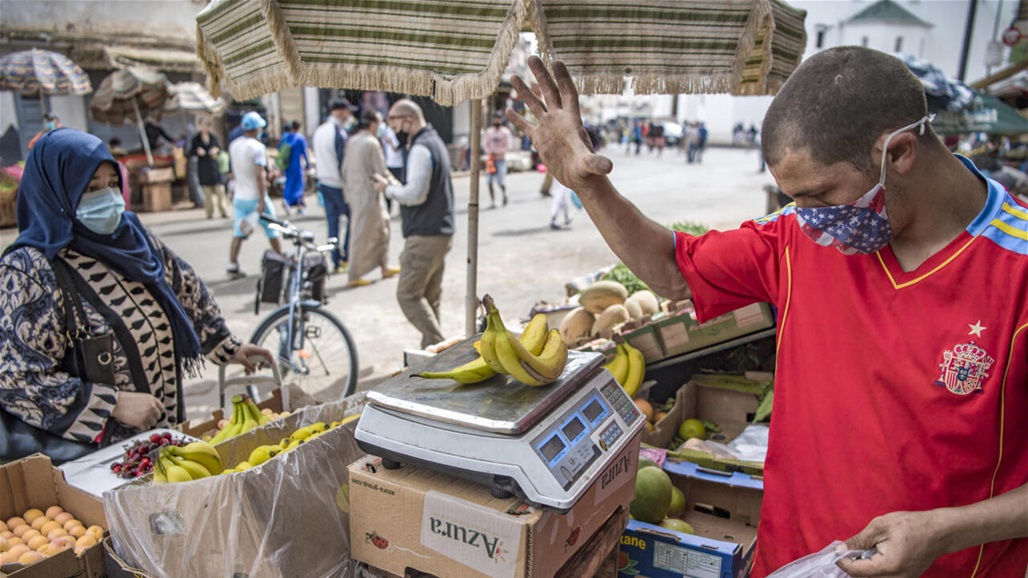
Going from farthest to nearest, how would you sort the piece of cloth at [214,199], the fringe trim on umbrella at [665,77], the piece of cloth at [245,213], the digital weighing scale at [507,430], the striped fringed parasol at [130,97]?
the striped fringed parasol at [130,97] → the piece of cloth at [214,199] → the piece of cloth at [245,213] → the fringe trim on umbrella at [665,77] → the digital weighing scale at [507,430]

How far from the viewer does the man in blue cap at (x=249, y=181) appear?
8.80 metres

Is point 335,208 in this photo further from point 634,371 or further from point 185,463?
point 185,463

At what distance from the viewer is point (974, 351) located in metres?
1.46

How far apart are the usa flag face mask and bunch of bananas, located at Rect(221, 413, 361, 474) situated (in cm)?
152

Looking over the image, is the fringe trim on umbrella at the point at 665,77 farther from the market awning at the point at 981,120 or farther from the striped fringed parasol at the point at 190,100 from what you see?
the striped fringed parasol at the point at 190,100

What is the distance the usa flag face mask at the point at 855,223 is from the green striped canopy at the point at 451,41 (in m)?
1.02

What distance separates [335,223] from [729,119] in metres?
49.4

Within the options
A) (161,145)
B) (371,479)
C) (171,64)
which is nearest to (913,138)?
(371,479)

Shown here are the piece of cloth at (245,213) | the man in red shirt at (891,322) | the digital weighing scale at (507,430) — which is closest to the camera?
the man in red shirt at (891,322)

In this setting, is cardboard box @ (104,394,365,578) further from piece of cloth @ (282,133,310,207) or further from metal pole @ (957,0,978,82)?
metal pole @ (957,0,978,82)

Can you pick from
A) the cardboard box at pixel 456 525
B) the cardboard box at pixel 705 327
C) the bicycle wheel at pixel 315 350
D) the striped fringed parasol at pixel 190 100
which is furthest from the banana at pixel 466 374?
the striped fringed parasol at pixel 190 100

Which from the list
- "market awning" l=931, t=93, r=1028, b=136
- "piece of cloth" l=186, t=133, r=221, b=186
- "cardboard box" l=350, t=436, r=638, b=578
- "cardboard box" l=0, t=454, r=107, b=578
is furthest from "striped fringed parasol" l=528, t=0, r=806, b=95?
"piece of cloth" l=186, t=133, r=221, b=186

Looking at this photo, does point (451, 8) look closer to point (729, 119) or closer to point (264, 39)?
point (264, 39)

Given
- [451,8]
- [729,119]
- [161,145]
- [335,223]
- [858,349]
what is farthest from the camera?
[729,119]
